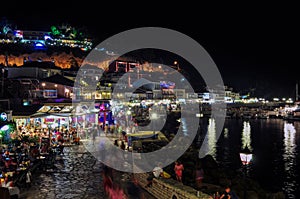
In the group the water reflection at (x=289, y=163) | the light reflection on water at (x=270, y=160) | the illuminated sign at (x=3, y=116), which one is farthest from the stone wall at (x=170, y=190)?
the water reflection at (x=289, y=163)

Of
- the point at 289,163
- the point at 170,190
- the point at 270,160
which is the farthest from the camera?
the point at 270,160

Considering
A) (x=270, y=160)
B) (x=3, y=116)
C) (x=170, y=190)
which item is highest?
(x=3, y=116)

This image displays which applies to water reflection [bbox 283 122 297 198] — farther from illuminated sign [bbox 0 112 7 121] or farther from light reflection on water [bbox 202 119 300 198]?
illuminated sign [bbox 0 112 7 121]

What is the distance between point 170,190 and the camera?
1087 centimetres

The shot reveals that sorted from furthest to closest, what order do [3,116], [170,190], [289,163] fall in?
[289,163]
[3,116]
[170,190]

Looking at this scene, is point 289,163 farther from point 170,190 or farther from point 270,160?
point 170,190

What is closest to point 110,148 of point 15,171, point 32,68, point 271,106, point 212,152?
point 15,171

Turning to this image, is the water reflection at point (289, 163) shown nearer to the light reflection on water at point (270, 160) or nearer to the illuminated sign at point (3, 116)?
the light reflection on water at point (270, 160)

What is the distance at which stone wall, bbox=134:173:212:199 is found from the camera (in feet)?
32.1

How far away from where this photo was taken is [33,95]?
96.6 feet

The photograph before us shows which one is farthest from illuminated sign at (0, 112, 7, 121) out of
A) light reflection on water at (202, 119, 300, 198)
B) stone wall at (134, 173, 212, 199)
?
light reflection on water at (202, 119, 300, 198)

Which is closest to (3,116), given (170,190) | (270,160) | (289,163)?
(170,190)

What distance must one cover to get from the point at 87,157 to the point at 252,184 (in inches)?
366

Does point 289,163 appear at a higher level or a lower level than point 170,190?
lower
